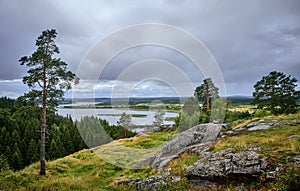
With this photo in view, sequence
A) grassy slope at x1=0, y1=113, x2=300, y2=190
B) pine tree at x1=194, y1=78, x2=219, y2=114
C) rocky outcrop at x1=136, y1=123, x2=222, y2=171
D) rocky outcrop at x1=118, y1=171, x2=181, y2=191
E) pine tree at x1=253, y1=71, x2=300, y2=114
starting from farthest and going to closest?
1. pine tree at x1=194, y1=78, x2=219, y2=114
2. pine tree at x1=253, y1=71, x2=300, y2=114
3. rocky outcrop at x1=136, y1=123, x2=222, y2=171
4. grassy slope at x1=0, y1=113, x2=300, y2=190
5. rocky outcrop at x1=118, y1=171, x2=181, y2=191

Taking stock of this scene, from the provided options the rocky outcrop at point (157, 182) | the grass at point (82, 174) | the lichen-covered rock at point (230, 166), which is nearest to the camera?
the lichen-covered rock at point (230, 166)

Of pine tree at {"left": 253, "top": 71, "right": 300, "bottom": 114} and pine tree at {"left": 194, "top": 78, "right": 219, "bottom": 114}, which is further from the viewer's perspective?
pine tree at {"left": 194, "top": 78, "right": 219, "bottom": 114}

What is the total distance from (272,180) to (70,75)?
1571 centimetres

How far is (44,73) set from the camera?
17.1 meters

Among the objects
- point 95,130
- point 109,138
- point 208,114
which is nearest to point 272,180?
point 208,114

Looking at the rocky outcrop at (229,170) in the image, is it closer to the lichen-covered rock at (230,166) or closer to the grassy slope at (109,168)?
the lichen-covered rock at (230,166)

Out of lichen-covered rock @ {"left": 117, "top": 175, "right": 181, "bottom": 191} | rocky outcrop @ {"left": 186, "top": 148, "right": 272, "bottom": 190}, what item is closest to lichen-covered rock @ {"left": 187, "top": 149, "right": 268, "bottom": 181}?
rocky outcrop @ {"left": 186, "top": 148, "right": 272, "bottom": 190}

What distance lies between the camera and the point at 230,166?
30.0 ft

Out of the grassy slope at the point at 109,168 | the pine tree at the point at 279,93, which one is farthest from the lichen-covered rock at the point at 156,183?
the pine tree at the point at 279,93

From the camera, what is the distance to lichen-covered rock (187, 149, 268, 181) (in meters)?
8.64

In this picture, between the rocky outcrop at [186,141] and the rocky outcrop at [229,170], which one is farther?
the rocky outcrop at [186,141]

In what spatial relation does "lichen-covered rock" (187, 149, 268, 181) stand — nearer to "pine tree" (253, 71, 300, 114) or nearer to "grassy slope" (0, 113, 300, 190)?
"grassy slope" (0, 113, 300, 190)

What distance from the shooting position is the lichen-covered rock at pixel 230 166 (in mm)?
8635

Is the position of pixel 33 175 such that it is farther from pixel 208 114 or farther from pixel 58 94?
pixel 208 114
